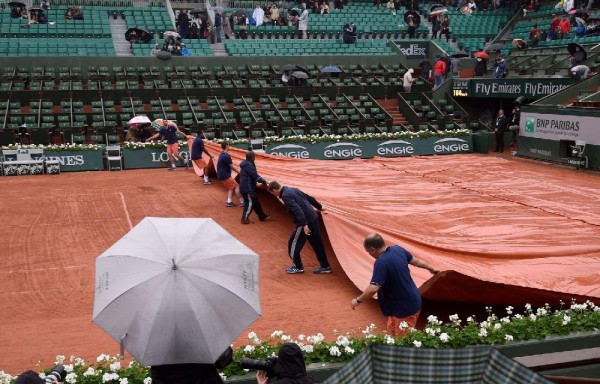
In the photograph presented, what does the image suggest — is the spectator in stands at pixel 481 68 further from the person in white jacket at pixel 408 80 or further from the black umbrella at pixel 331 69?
the black umbrella at pixel 331 69

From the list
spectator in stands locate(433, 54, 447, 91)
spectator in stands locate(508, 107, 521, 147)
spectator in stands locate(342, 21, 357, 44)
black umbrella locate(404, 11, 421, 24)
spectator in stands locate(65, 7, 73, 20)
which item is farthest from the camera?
black umbrella locate(404, 11, 421, 24)

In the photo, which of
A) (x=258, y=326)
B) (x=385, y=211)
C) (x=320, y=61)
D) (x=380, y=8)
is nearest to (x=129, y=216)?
(x=385, y=211)

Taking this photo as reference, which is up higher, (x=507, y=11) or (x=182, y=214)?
(x=507, y=11)

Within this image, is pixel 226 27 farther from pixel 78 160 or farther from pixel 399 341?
pixel 399 341

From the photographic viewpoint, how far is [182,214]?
1583 cm

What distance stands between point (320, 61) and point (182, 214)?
20.3 metres

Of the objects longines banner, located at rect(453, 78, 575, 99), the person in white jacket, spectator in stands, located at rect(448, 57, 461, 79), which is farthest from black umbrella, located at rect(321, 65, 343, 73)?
spectator in stands, located at rect(448, 57, 461, 79)

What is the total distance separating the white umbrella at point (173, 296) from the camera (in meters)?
4.56

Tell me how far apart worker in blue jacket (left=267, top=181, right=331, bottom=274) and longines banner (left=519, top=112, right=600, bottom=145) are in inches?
560

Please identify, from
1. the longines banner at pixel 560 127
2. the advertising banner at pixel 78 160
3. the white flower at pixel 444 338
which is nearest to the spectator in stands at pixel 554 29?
the longines banner at pixel 560 127

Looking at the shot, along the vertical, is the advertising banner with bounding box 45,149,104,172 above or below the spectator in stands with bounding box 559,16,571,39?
below

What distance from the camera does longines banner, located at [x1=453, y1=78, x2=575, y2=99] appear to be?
26516 mm

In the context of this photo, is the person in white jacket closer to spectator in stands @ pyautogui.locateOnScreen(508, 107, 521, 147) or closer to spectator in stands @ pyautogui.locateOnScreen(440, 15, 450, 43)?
spectator in stands @ pyautogui.locateOnScreen(508, 107, 521, 147)

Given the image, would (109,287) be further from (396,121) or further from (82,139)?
(396,121)
